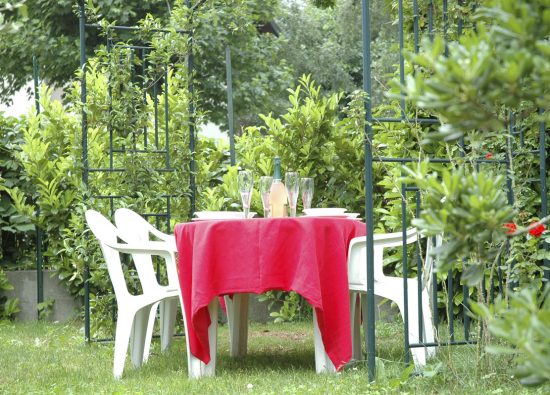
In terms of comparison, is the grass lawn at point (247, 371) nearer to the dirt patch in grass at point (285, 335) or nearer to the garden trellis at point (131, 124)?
the dirt patch in grass at point (285, 335)

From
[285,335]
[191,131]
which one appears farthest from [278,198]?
[285,335]

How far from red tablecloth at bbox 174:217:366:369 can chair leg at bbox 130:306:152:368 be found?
543 mm

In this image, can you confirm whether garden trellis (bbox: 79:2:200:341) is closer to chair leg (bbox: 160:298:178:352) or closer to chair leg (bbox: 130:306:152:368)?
chair leg (bbox: 160:298:178:352)

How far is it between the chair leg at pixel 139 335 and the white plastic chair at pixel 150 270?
150mm

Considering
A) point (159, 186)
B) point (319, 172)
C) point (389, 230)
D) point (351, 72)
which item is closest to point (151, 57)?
point (159, 186)

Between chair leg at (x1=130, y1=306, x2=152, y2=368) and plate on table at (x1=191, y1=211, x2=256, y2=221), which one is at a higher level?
plate on table at (x1=191, y1=211, x2=256, y2=221)

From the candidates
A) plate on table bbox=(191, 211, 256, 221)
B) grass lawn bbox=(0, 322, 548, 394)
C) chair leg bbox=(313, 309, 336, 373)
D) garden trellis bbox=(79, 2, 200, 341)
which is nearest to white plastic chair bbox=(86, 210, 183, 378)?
grass lawn bbox=(0, 322, 548, 394)

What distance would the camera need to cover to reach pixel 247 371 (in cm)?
475

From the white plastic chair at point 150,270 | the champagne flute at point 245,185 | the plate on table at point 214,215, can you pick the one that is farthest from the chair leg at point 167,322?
the champagne flute at point 245,185

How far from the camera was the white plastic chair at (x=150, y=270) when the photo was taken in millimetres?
4961

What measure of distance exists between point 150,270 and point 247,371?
853mm

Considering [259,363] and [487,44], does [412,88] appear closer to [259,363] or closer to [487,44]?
[487,44]

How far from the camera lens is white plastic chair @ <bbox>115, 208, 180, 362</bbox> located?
496 cm

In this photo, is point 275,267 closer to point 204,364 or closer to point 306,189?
point 204,364
